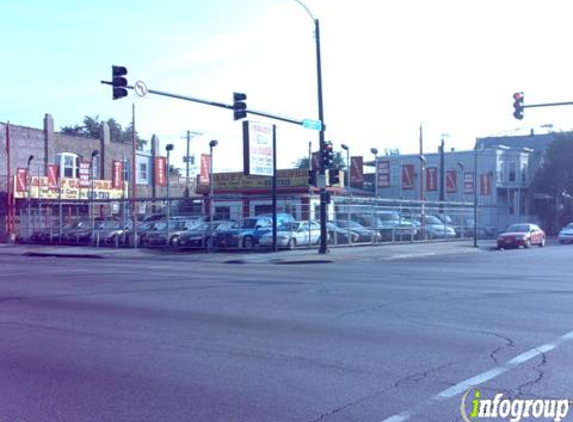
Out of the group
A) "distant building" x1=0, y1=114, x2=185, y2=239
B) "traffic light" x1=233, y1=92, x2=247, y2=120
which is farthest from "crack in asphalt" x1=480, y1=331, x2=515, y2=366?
"distant building" x1=0, y1=114, x2=185, y2=239

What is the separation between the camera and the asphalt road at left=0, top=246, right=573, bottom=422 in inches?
278

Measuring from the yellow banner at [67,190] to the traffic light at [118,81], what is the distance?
1011 inches

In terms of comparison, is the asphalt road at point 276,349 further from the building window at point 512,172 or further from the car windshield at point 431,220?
the building window at point 512,172

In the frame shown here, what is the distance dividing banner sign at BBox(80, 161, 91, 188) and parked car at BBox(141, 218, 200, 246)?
1022 cm

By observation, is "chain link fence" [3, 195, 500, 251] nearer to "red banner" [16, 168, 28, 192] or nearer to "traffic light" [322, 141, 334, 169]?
"red banner" [16, 168, 28, 192]

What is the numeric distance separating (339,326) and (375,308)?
Answer: 219cm

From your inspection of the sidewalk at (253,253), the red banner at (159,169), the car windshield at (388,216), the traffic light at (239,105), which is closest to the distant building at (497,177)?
A: the car windshield at (388,216)

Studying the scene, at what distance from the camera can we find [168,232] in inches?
1501

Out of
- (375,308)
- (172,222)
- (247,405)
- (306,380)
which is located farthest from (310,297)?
(172,222)

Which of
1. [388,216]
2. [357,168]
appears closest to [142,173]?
[357,168]

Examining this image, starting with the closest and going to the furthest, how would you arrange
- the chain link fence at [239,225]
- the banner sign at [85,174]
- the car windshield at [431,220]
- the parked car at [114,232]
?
1. the chain link fence at [239,225]
2. the parked car at [114,232]
3. the banner sign at [85,174]
4. the car windshield at [431,220]

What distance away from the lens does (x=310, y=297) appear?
15.4m

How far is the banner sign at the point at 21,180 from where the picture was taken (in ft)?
150

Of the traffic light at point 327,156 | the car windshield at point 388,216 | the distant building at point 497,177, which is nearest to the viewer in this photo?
the traffic light at point 327,156
